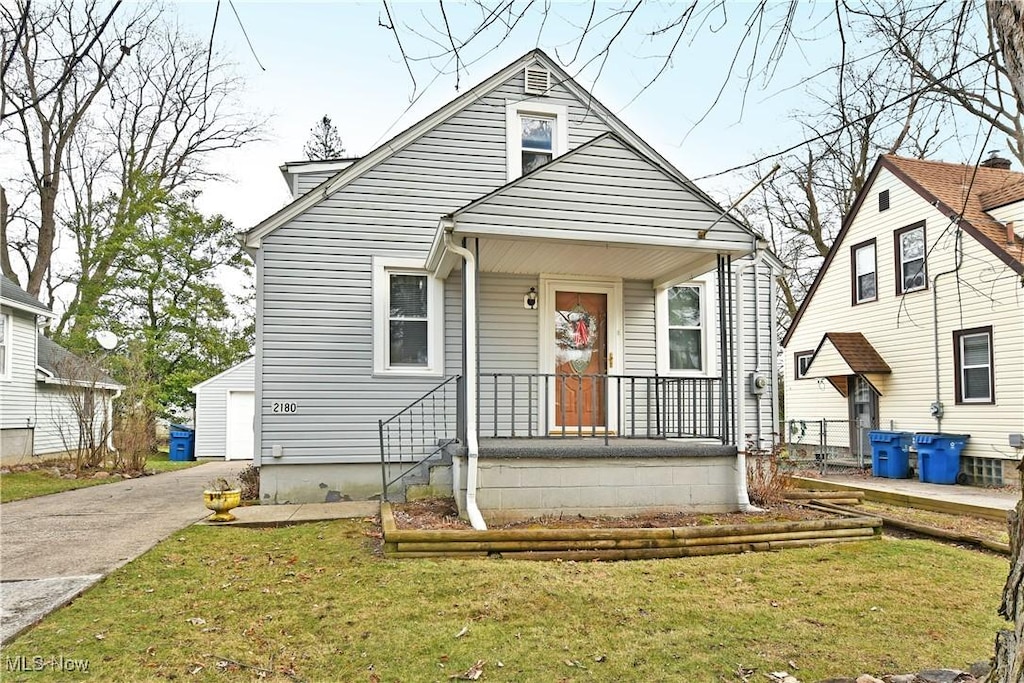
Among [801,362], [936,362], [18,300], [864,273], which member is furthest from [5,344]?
[936,362]

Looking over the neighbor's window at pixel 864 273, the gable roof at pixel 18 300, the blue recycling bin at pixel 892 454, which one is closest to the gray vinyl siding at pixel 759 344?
the blue recycling bin at pixel 892 454

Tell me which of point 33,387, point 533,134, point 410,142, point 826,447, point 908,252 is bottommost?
point 826,447

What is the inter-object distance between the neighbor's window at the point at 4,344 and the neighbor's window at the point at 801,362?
64.1 feet

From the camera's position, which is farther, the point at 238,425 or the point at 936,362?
the point at 238,425

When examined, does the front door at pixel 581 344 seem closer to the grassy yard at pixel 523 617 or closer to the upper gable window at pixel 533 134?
the upper gable window at pixel 533 134

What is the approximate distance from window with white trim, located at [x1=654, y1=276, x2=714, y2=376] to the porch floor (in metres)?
2.43

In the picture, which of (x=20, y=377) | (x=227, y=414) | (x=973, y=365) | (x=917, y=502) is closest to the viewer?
(x=917, y=502)

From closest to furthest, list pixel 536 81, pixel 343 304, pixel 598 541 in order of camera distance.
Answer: pixel 598 541 → pixel 343 304 → pixel 536 81

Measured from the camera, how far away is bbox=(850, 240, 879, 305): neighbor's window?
1603 centimetres

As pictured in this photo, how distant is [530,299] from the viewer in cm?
949

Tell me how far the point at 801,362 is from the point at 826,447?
105 inches

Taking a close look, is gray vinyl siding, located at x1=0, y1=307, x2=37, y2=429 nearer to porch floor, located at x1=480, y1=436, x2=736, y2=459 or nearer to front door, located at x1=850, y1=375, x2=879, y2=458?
porch floor, located at x1=480, y1=436, x2=736, y2=459

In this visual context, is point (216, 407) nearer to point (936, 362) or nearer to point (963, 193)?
point (936, 362)

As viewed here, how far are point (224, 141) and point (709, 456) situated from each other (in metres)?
23.2
